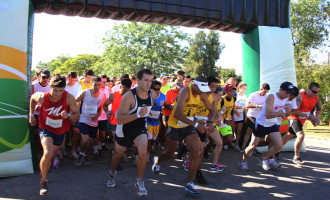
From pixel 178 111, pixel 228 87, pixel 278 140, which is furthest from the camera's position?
pixel 228 87

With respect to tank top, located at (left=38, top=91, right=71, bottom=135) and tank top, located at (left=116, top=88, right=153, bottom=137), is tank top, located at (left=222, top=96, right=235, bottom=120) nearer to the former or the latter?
tank top, located at (left=116, top=88, right=153, bottom=137)

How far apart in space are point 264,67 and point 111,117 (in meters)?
4.66

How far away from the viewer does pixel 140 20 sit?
7.01 metres

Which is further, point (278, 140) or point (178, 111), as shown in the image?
point (278, 140)

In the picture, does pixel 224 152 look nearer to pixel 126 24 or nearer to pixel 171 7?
pixel 171 7

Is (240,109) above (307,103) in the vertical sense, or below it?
below

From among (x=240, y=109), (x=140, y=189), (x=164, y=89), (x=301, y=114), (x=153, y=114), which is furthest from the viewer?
(x=164, y=89)

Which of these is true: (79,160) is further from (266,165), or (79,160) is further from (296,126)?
(296,126)

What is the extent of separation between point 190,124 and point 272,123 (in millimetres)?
2323

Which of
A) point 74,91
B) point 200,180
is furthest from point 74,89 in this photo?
point 200,180

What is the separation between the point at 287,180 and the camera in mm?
5336

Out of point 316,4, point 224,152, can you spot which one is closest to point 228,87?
point 224,152

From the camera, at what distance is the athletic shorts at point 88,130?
589 cm

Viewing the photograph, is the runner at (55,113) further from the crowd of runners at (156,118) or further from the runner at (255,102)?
the runner at (255,102)
